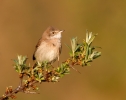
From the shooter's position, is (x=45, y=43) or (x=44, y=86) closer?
(x=45, y=43)

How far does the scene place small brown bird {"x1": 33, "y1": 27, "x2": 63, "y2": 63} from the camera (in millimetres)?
8438

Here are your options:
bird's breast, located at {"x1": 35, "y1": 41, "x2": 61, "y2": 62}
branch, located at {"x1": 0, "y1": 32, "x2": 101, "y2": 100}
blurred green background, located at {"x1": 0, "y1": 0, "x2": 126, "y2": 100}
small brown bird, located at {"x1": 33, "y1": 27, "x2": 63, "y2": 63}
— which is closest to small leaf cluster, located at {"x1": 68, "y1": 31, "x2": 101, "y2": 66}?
branch, located at {"x1": 0, "y1": 32, "x2": 101, "y2": 100}

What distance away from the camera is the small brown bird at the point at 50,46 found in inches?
332

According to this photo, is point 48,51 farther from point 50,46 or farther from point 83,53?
point 83,53

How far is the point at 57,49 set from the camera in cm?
847

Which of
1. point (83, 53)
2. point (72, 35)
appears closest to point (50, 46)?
point (83, 53)

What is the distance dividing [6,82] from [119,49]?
4492 mm

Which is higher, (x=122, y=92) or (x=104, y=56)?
(x=104, y=56)

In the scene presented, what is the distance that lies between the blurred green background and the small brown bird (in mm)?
4039

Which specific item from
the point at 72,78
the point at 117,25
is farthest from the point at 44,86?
the point at 117,25

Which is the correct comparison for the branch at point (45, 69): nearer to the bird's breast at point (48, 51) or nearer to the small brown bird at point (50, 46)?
the bird's breast at point (48, 51)

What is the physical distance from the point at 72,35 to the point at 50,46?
7060 millimetres

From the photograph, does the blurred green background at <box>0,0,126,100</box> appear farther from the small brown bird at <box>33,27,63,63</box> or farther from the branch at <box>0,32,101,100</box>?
the branch at <box>0,32,101,100</box>

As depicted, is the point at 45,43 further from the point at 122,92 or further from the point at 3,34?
the point at 3,34
